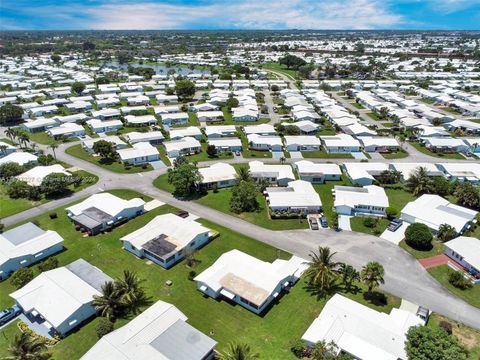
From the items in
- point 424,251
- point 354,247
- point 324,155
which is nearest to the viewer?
point 424,251

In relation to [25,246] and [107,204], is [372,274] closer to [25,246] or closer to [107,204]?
[107,204]

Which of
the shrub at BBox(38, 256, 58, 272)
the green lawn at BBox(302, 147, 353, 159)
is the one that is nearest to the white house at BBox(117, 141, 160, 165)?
the shrub at BBox(38, 256, 58, 272)

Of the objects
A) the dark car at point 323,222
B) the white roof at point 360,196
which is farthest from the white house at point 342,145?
the dark car at point 323,222

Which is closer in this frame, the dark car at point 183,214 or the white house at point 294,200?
the dark car at point 183,214

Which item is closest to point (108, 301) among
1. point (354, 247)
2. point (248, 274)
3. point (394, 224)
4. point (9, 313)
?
point (9, 313)

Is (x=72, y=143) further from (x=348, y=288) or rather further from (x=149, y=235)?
(x=348, y=288)

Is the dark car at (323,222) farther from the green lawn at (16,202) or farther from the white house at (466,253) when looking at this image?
the green lawn at (16,202)
